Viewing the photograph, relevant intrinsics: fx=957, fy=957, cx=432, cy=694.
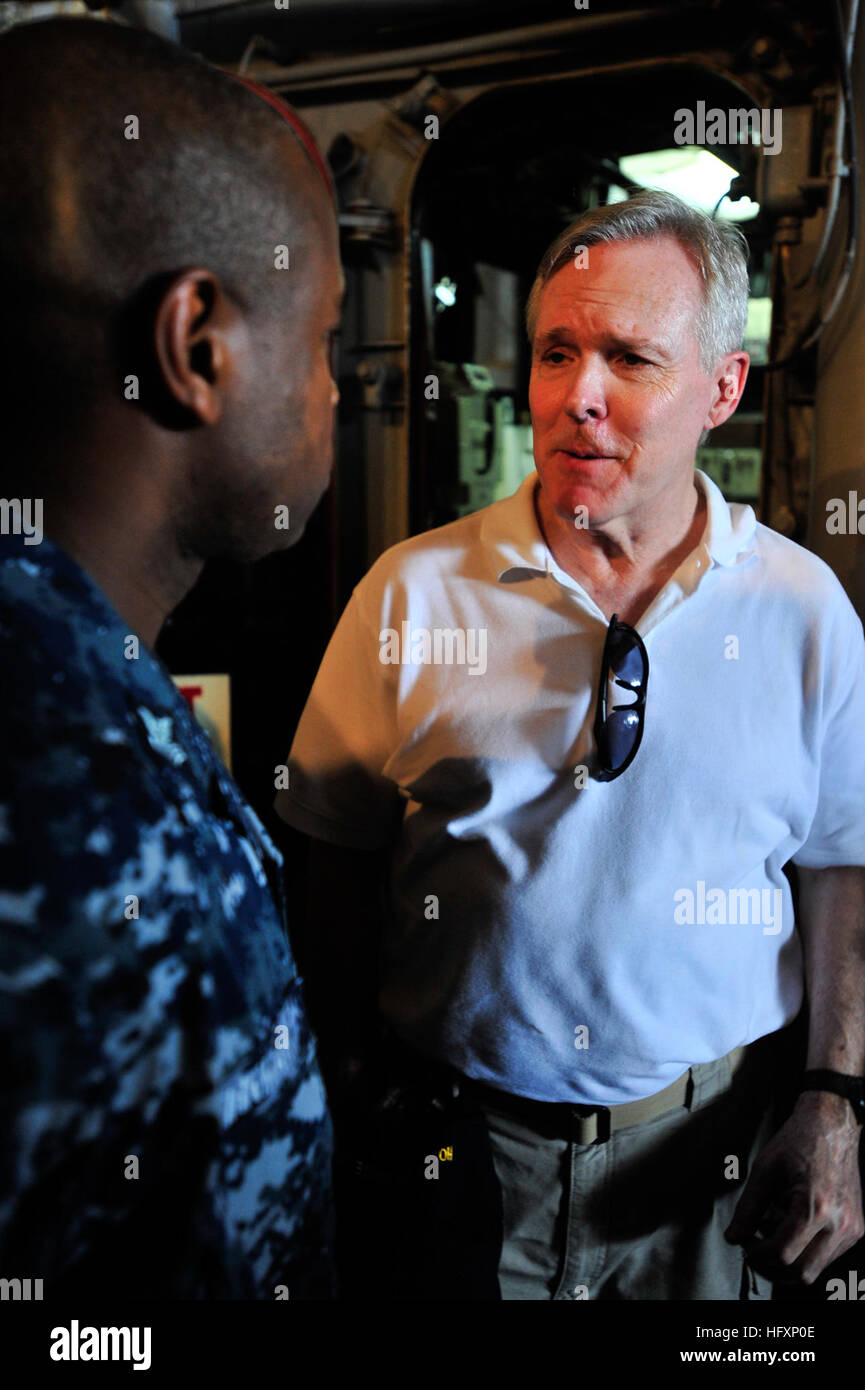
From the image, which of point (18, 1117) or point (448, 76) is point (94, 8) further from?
point (18, 1117)

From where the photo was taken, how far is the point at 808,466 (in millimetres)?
1761

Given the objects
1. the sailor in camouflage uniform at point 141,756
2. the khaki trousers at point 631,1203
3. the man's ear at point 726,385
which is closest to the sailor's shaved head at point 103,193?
the sailor in camouflage uniform at point 141,756

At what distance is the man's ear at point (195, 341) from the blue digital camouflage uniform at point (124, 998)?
136 millimetres

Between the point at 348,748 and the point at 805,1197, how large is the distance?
2.63 feet

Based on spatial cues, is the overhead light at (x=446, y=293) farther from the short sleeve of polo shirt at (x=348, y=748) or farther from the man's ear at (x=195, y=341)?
the man's ear at (x=195, y=341)

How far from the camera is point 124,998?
532 mm

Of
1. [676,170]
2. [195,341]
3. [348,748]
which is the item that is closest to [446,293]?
[676,170]

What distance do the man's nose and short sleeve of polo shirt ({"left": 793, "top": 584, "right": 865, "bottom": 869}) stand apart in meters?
0.40

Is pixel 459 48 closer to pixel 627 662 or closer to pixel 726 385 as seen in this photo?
pixel 726 385

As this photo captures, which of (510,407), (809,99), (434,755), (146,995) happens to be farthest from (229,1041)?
(510,407)

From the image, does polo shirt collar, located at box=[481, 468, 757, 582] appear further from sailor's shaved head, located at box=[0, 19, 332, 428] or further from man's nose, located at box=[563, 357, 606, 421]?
sailor's shaved head, located at box=[0, 19, 332, 428]

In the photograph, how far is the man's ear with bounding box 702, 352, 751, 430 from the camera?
1295 mm

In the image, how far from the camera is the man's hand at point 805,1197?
1.15 meters

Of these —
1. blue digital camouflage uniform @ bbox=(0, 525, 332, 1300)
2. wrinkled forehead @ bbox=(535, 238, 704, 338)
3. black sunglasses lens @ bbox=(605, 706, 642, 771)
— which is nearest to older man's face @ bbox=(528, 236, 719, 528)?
wrinkled forehead @ bbox=(535, 238, 704, 338)
